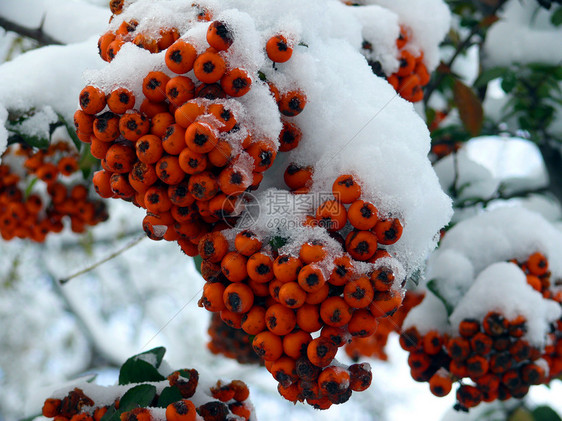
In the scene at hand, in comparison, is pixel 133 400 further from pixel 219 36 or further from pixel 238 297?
pixel 219 36

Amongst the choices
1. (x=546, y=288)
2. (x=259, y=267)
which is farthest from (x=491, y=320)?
(x=259, y=267)

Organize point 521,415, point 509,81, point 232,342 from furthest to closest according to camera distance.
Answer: point 521,415 < point 232,342 < point 509,81

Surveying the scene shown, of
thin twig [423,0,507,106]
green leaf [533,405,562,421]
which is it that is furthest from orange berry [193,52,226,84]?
green leaf [533,405,562,421]

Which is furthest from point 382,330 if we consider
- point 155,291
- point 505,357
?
point 155,291

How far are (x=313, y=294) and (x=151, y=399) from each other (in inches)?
23.4

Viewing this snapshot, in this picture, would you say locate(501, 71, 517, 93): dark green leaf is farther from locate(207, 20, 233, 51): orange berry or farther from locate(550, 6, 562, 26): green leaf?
locate(207, 20, 233, 51): orange berry

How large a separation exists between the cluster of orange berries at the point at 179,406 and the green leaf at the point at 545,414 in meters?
1.64

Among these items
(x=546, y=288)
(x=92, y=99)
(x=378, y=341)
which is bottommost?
(x=378, y=341)

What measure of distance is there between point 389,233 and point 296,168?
269 millimetres

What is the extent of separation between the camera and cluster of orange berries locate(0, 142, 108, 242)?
7.41 ft

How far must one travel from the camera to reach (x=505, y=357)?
1640 millimetres

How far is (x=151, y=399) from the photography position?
131 cm

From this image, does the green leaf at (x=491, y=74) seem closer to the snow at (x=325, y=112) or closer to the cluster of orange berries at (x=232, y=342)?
the snow at (x=325, y=112)

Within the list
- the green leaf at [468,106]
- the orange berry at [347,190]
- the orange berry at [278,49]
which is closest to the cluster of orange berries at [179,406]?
the orange berry at [347,190]
